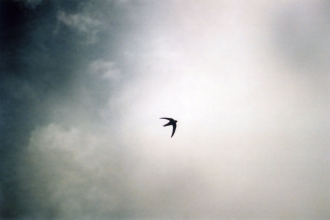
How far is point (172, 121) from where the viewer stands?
17.3 metres

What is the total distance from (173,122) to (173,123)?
173mm

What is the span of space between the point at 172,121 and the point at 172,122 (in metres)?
0.23

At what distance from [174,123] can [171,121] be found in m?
0.63

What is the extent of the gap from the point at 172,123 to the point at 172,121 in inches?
14.8

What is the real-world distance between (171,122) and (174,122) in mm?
416

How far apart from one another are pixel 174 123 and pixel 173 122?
26 centimetres

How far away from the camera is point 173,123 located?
17562 millimetres

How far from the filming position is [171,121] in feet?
56.7

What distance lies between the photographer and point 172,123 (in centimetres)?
1752

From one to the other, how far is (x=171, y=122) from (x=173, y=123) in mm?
348

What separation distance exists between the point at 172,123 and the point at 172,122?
0.16 metres

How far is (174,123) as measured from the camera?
17.6 metres

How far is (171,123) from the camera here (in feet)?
57.4

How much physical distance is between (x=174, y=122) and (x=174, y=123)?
21cm
